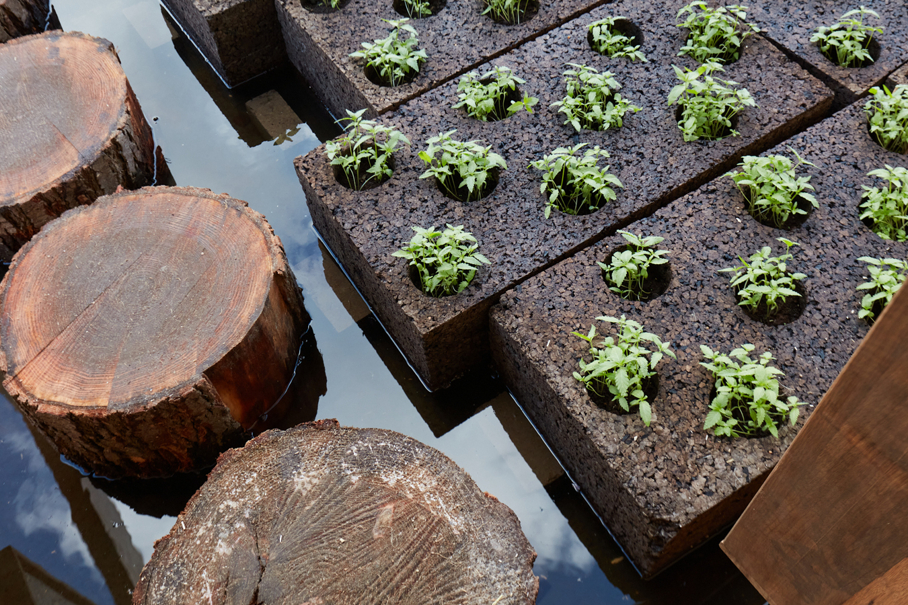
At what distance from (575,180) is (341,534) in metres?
1.72

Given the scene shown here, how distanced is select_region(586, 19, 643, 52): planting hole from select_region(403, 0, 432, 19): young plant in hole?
2.87 ft

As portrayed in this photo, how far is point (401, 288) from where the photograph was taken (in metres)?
2.96

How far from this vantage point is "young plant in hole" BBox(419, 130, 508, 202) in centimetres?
310

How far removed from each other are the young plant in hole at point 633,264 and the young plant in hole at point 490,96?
87 centimetres

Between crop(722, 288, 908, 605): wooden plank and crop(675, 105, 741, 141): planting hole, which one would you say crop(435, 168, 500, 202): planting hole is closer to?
crop(675, 105, 741, 141): planting hole

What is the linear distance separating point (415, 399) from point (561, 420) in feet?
2.36

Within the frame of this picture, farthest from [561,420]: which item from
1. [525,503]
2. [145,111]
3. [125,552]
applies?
[145,111]

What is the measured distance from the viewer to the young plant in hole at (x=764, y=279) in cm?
273

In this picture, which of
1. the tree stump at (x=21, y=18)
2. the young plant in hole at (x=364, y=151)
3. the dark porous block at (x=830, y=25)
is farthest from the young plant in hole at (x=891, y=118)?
the tree stump at (x=21, y=18)

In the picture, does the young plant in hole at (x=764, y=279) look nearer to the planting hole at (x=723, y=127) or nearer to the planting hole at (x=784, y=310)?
the planting hole at (x=784, y=310)

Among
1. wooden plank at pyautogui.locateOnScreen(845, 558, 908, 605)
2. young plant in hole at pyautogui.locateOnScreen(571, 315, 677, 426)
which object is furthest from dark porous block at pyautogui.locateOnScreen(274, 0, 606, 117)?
wooden plank at pyautogui.locateOnScreen(845, 558, 908, 605)

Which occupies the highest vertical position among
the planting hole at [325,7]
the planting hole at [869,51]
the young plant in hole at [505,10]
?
the planting hole at [325,7]

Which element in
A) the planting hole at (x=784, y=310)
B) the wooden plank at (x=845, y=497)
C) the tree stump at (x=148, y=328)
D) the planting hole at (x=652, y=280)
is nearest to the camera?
the wooden plank at (x=845, y=497)

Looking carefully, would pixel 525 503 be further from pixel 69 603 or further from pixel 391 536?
pixel 69 603
